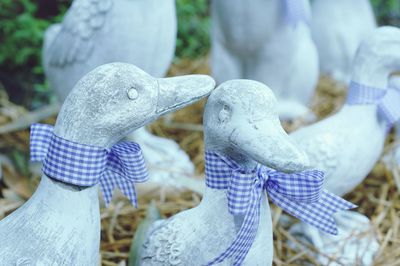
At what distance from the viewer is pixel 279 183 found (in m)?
0.77

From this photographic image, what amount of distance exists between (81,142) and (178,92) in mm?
129

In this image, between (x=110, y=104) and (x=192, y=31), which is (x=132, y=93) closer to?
(x=110, y=104)

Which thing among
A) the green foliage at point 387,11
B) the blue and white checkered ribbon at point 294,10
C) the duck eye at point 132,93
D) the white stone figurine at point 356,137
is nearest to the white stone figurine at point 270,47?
the blue and white checkered ribbon at point 294,10

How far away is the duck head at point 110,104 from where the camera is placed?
2.30ft

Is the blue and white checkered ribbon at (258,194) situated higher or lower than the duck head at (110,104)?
lower

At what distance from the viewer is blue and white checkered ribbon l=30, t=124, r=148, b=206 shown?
71 centimetres

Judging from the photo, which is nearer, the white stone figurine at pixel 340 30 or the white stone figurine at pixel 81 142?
the white stone figurine at pixel 81 142

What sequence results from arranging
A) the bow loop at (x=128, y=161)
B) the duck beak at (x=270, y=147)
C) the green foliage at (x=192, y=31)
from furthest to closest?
the green foliage at (x=192, y=31), the bow loop at (x=128, y=161), the duck beak at (x=270, y=147)

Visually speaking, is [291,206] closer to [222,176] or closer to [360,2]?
[222,176]

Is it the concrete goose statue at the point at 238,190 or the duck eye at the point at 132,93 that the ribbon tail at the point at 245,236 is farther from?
the duck eye at the point at 132,93

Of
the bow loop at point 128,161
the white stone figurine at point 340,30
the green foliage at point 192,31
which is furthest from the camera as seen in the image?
the green foliage at point 192,31

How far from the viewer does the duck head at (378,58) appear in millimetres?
1043

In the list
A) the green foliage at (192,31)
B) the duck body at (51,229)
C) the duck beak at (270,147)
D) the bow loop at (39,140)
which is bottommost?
the green foliage at (192,31)

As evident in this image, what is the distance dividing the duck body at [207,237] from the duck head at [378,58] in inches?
14.9
